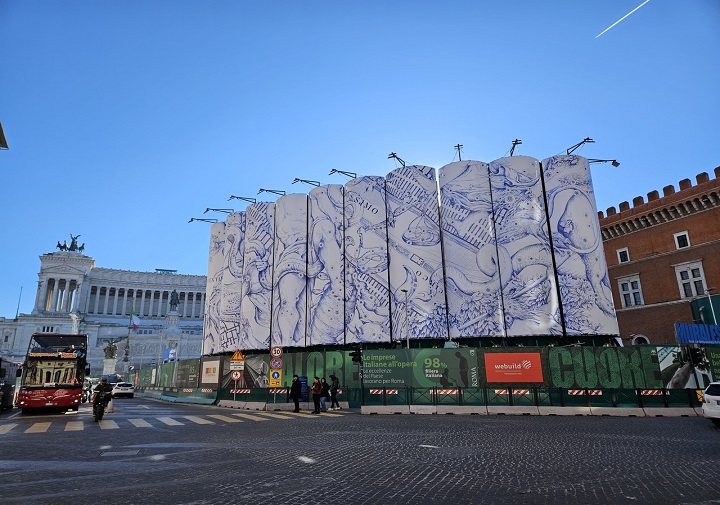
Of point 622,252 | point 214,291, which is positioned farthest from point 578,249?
point 214,291

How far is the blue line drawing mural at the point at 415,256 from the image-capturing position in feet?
108

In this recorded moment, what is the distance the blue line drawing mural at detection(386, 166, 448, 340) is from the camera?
1297 inches

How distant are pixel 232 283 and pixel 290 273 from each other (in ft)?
28.2

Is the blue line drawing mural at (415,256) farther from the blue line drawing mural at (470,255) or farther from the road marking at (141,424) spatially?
the road marking at (141,424)

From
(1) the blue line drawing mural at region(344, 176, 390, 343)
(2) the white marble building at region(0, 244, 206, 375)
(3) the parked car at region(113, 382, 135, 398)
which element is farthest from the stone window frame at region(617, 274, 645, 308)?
(2) the white marble building at region(0, 244, 206, 375)

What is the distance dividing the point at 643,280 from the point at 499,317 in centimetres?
1999

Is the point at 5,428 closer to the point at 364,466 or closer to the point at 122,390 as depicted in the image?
the point at 364,466

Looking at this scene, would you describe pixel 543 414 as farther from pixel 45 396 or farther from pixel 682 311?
pixel 682 311

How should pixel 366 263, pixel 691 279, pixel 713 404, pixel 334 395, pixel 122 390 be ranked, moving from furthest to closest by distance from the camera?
pixel 122 390, pixel 691 279, pixel 366 263, pixel 334 395, pixel 713 404

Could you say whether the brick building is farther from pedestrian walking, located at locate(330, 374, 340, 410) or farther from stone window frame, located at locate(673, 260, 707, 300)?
pedestrian walking, located at locate(330, 374, 340, 410)

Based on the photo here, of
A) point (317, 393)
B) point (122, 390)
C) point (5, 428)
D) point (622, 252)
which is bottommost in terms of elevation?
point (5, 428)

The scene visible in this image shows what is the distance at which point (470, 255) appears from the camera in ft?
108

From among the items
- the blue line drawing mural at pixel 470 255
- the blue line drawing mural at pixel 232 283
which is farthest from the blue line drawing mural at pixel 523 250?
the blue line drawing mural at pixel 232 283

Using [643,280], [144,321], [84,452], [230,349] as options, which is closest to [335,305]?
[230,349]
